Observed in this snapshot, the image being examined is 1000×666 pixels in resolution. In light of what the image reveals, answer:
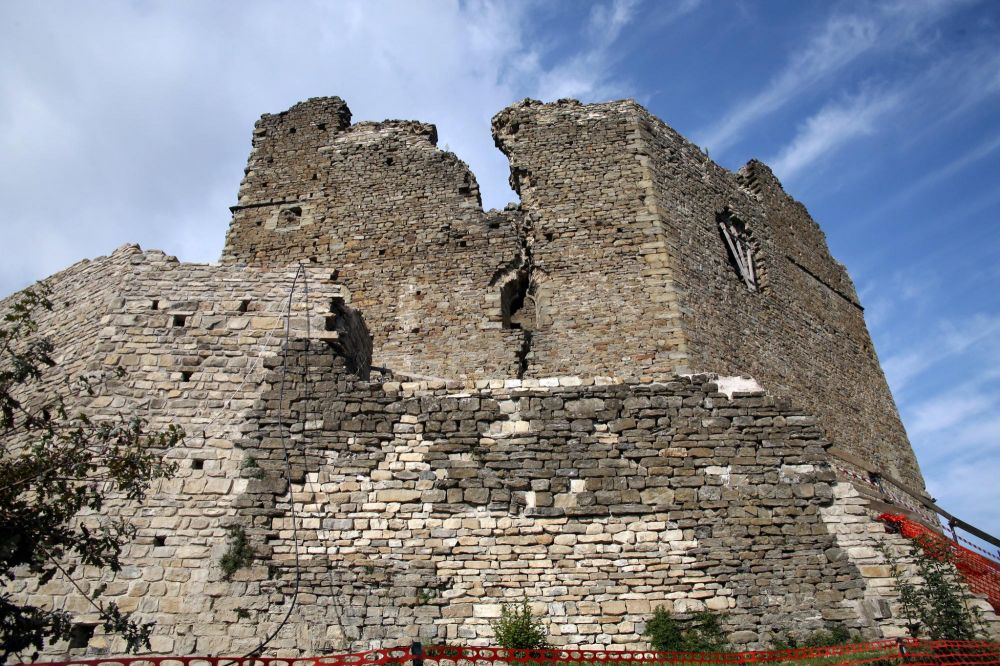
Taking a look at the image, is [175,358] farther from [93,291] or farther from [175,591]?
[175,591]

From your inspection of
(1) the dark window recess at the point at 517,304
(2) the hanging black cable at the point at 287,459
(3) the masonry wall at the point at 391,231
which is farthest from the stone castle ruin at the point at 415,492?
(1) the dark window recess at the point at 517,304

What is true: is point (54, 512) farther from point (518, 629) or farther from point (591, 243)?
point (591, 243)

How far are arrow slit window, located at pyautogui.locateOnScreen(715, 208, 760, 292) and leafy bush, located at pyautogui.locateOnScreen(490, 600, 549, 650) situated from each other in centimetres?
987

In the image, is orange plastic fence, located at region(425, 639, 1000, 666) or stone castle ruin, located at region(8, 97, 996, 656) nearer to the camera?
orange plastic fence, located at region(425, 639, 1000, 666)

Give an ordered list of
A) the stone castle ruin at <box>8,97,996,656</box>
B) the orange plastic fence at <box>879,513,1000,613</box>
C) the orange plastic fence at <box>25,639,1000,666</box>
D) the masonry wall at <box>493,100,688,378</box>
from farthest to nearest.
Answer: the masonry wall at <box>493,100,688,378</box> → the orange plastic fence at <box>879,513,1000,613</box> → the stone castle ruin at <box>8,97,996,656</box> → the orange plastic fence at <box>25,639,1000,666</box>

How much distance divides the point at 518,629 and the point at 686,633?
4.84ft

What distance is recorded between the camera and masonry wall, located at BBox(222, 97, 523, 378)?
13.3 m

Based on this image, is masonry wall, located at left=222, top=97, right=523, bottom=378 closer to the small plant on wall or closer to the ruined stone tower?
the ruined stone tower

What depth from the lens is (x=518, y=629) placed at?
6.17 m

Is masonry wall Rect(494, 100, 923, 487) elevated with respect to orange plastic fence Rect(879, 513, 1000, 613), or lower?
elevated

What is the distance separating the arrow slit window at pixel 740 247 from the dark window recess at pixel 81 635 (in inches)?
480

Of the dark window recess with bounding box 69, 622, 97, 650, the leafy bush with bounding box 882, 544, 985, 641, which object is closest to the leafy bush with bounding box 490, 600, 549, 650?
the leafy bush with bounding box 882, 544, 985, 641

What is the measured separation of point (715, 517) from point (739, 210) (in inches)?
403

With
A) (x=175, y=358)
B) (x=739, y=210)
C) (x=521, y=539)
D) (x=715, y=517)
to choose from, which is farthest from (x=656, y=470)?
(x=739, y=210)
